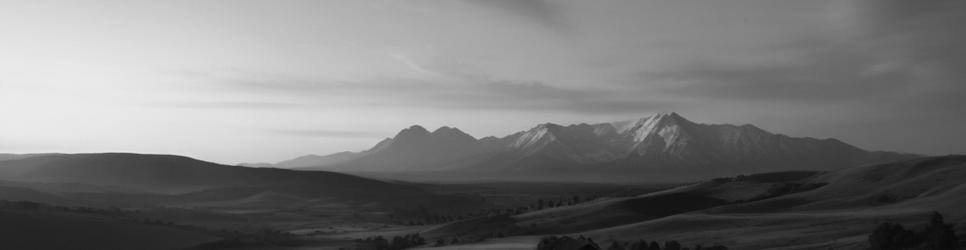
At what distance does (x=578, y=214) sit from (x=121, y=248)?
160 feet

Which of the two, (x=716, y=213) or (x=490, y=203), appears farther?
(x=490, y=203)

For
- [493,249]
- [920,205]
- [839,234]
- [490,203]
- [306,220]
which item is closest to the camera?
[839,234]

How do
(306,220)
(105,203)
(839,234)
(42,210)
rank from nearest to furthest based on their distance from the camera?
(839,234)
(42,210)
(306,220)
(105,203)

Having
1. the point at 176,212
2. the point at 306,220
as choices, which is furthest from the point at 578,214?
the point at 176,212

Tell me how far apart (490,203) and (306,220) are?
56134mm

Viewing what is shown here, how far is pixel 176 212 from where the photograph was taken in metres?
138

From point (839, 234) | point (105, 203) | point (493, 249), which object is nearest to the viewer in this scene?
point (839, 234)

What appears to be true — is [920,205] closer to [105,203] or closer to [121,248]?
[121,248]

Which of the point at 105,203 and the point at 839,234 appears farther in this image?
the point at 105,203

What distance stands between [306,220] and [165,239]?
166ft

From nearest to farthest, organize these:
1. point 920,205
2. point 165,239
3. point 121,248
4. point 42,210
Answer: point 920,205 → point 121,248 → point 165,239 → point 42,210

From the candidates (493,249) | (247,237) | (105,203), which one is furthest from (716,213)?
(105,203)

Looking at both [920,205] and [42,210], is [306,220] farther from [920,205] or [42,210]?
[920,205]

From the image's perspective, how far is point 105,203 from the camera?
16325 centimetres
